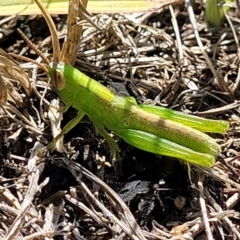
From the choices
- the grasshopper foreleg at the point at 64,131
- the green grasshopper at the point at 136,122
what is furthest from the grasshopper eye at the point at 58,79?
the grasshopper foreleg at the point at 64,131

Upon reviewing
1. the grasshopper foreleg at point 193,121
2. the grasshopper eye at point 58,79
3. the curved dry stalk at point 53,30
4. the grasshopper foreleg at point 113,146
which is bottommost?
the grasshopper foreleg at point 113,146

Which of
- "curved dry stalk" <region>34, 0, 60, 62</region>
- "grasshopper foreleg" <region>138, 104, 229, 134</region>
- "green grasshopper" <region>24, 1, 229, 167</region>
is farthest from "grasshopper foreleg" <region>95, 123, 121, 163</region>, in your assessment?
"curved dry stalk" <region>34, 0, 60, 62</region>

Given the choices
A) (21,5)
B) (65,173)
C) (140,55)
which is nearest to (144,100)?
(140,55)

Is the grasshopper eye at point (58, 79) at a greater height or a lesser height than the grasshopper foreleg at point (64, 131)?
greater

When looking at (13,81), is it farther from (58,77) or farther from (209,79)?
(209,79)

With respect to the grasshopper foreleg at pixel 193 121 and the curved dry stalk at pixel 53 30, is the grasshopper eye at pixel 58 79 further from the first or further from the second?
the grasshopper foreleg at pixel 193 121

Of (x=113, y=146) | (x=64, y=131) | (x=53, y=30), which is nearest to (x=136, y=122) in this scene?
(x=113, y=146)

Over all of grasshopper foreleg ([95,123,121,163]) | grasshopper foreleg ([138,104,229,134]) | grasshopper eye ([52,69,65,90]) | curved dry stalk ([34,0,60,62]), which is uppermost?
curved dry stalk ([34,0,60,62])

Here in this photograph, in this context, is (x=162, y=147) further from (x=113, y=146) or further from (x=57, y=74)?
(x=57, y=74)

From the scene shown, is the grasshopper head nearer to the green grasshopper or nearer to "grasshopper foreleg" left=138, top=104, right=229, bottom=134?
the green grasshopper
